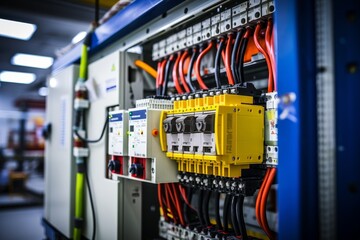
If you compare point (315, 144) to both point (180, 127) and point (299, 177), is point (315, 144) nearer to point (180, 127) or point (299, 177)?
point (299, 177)

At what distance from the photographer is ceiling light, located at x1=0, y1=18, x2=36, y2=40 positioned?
330cm

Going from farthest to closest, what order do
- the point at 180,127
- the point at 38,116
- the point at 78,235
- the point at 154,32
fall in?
the point at 38,116
the point at 78,235
the point at 154,32
the point at 180,127

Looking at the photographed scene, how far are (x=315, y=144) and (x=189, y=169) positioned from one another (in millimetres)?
705

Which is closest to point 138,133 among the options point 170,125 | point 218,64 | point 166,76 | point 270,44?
point 170,125

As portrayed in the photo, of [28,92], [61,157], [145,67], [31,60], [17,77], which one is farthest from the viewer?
[28,92]

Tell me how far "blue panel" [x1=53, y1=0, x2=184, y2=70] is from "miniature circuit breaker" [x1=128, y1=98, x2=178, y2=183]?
472 millimetres

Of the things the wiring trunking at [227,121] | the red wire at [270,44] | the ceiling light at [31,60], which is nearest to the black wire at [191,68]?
the wiring trunking at [227,121]

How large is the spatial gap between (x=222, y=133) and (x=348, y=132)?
45 cm

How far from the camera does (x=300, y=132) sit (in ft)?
2.72

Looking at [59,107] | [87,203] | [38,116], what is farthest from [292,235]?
[38,116]

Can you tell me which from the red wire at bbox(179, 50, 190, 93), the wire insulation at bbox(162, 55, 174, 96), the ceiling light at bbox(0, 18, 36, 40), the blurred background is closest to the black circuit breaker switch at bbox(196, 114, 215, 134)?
the red wire at bbox(179, 50, 190, 93)

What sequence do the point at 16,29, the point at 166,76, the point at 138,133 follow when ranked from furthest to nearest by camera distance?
the point at 16,29 < the point at 166,76 < the point at 138,133

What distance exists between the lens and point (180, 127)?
4.48 ft

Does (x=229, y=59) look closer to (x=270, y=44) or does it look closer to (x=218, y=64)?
(x=218, y=64)
